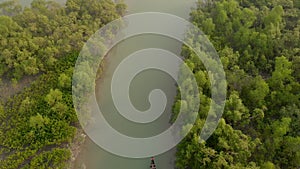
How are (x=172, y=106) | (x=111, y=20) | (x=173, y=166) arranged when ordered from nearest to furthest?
(x=173, y=166), (x=172, y=106), (x=111, y=20)

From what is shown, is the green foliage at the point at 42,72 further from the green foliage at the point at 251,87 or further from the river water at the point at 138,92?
the green foliage at the point at 251,87

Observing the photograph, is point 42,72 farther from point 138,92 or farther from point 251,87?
point 251,87

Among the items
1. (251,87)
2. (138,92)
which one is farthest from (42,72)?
(251,87)

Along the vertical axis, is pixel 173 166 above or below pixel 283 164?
below

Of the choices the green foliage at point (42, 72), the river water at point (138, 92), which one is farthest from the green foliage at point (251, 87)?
the green foliage at point (42, 72)

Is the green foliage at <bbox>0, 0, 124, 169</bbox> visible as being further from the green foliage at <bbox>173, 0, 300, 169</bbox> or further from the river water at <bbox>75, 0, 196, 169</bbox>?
the green foliage at <bbox>173, 0, 300, 169</bbox>

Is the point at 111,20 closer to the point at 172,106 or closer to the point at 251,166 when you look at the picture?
the point at 172,106

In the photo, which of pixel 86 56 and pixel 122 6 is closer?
pixel 86 56

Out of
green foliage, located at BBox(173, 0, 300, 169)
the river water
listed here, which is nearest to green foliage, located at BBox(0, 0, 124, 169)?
the river water

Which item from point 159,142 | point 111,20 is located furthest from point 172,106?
point 111,20
